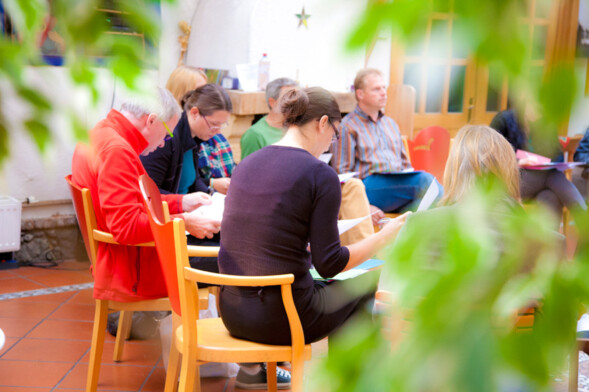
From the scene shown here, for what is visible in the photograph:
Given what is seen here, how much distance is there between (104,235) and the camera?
2.56 meters

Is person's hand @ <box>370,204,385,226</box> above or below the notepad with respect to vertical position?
below

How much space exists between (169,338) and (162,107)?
95cm

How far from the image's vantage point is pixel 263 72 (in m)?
5.34

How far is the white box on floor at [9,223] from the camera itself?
459 cm

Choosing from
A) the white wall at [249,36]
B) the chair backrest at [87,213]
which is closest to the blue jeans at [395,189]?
the white wall at [249,36]

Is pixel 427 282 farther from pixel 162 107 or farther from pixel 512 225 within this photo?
pixel 162 107

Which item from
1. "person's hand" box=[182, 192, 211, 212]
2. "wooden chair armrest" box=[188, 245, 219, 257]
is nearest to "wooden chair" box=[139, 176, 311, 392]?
"wooden chair armrest" box=[188, 245, 219, 257]

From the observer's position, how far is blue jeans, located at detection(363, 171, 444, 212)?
4.31 m

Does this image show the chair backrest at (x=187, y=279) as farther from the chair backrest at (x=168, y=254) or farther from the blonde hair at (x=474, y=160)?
the blonde hair at (x=474, y=160)

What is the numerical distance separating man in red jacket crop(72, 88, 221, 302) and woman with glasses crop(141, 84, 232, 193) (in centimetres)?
34

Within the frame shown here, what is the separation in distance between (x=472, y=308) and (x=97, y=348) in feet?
8.07

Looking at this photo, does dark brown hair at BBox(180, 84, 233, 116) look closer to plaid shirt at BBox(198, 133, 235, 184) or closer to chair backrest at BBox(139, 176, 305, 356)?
plaid shirt at BBox(198, 133, 235, 184)

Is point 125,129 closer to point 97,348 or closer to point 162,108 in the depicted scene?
point 162,108

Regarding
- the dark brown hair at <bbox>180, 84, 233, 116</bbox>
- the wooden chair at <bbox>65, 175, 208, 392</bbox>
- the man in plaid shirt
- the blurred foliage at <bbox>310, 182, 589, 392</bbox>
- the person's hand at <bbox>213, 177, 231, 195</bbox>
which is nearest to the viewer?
the blurred foliage at <bbox>310, 182, 589, 392</bbox>
